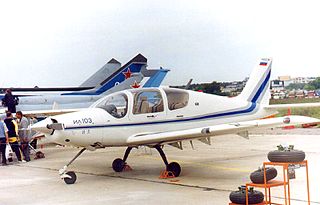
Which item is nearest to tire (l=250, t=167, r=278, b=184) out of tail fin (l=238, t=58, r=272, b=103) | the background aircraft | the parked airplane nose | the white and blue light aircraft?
the white and blue light aircraft

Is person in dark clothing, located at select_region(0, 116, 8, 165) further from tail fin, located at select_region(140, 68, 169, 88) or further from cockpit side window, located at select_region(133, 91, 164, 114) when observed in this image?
tail fin, located at select_region(140, 68, 169, 88)

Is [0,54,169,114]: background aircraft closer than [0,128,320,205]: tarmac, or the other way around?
[0,128,320,205]: tarmac

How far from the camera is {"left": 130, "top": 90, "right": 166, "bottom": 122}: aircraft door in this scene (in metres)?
9.32

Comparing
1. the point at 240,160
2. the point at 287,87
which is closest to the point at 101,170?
the point at 240,160

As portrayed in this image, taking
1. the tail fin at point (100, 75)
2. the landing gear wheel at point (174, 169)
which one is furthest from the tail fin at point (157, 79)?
the landing gear wheel at point (174, 169)

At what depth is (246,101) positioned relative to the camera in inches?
440

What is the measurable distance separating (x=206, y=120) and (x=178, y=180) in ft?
5.41

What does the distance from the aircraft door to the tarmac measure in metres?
1.21

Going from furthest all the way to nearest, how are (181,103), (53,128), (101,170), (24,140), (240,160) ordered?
(24,140)
(240,160)
(101,170)
(181,103)
(53,128)

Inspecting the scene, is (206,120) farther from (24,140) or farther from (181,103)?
(24,140)

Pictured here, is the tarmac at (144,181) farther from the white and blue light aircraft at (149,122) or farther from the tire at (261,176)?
the tire at (261,176)

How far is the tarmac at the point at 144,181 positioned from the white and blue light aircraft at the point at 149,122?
588 millimetres

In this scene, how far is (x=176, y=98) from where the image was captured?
31.7 ft

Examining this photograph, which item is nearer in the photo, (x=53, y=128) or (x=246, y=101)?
(x=53, y=128)
